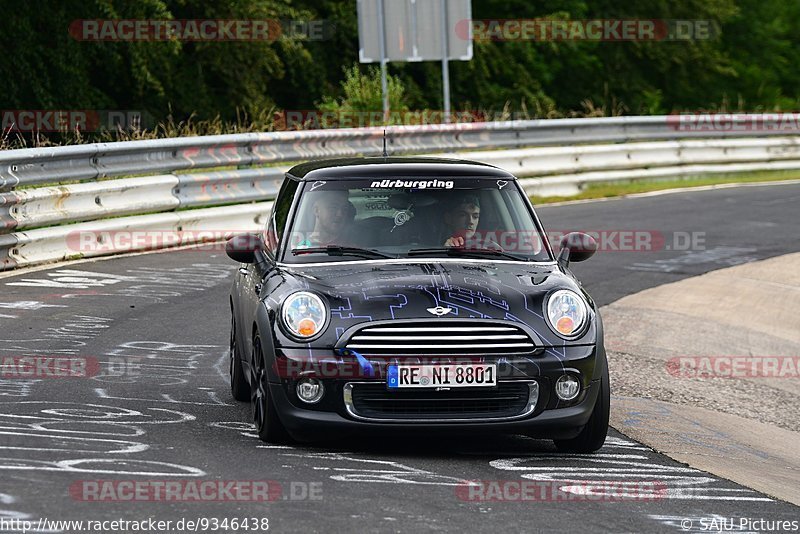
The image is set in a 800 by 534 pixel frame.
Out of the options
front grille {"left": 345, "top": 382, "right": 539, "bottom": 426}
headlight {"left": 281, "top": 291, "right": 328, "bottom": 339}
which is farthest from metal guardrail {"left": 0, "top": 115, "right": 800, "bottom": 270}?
front grille {"left": 345, "top": 382, "right": 539, "bottom": 426}

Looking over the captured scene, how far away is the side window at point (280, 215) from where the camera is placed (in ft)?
28.0

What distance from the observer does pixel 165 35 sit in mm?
28719

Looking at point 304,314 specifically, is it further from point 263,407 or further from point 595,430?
point 595,430

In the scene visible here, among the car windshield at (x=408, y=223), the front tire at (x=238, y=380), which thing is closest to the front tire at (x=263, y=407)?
the car windshield at (x=408, y=223)

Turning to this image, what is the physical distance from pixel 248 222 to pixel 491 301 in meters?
9.76

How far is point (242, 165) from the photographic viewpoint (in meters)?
17.4

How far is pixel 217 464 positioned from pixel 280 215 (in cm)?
226

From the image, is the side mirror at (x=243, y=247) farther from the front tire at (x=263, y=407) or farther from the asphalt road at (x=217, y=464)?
the asphalt road at (x=217, y=464)

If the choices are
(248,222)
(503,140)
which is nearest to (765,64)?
(503,140)

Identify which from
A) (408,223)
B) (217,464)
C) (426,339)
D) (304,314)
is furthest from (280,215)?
(217,464)

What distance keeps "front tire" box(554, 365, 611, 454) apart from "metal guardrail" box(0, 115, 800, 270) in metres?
7.27

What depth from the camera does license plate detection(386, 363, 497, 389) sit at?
23.4 feet

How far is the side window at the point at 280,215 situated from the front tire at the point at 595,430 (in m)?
2.01

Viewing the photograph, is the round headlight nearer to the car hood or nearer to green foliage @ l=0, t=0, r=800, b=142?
the car hood
